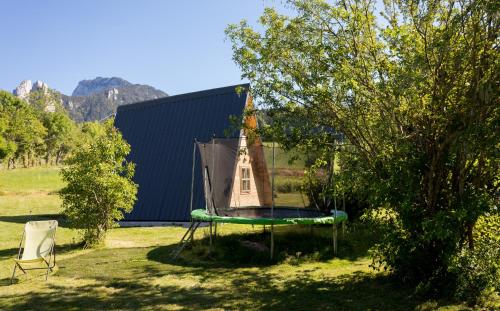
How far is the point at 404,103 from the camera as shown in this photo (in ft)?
20.4

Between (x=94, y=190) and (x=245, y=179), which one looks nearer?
(x=94, y=190)

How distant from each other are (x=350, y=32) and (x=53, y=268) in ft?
23.7

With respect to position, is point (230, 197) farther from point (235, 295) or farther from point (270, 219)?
point (235, 295)

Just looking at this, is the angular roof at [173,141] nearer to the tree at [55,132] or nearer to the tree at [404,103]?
the tree at [404,103]

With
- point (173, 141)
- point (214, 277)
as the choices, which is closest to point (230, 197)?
point (214, 277)

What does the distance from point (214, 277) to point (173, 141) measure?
33.7ft

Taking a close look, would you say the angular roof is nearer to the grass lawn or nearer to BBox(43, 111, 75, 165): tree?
the grass lawn

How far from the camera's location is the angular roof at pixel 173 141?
53.3 ft

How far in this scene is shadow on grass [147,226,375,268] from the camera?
9391 millimetres

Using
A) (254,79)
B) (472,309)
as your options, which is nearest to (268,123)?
(254,79)

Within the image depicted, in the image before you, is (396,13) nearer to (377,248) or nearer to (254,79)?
(254,79)

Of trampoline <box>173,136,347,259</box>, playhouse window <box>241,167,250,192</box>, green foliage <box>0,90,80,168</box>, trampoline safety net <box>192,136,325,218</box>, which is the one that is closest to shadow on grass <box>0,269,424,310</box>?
trampoline <box>173,136,347,259</box>

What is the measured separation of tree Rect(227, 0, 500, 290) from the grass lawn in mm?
859

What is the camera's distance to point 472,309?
5.77 meters
